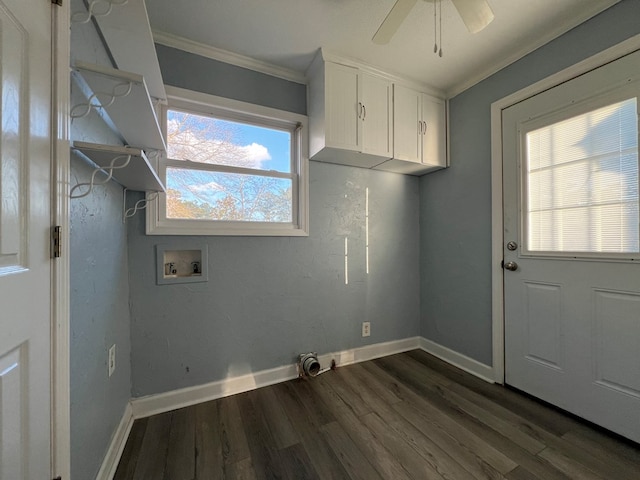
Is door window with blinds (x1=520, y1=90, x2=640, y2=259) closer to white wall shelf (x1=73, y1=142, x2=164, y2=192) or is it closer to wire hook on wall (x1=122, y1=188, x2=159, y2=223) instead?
white wall shelf (x1=73, y1=142, x2=164, y2=192)

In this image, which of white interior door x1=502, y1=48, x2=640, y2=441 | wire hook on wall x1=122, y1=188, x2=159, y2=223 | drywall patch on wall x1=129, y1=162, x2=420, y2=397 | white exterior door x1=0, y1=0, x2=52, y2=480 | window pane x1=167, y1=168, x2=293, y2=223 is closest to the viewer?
white exterior door x1=0, y1=0, x2=52, y2=480

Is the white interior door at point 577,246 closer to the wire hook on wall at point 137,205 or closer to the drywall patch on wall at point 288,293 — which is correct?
the drywall patch on wall at point 288,293

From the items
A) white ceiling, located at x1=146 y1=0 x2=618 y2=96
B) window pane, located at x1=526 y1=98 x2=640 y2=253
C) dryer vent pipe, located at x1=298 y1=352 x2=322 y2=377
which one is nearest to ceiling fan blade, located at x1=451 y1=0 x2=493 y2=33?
white ceiling, located at x1=146 y1=0 x2=618 y2=96

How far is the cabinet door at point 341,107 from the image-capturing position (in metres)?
1.81

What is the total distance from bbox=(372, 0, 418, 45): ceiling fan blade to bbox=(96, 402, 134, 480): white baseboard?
2.41 metres

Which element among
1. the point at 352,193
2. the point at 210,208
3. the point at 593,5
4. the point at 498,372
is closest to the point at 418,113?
the point at 352,193

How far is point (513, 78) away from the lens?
180 cm

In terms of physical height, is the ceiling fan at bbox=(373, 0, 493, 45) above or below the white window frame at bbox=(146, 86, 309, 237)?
above

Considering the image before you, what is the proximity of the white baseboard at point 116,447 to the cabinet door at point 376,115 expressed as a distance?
2240 mm

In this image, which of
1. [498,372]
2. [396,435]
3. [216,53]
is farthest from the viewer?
[498,372]

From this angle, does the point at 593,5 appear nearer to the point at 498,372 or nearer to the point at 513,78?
the point at 513,78

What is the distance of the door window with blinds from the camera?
1.33 metres

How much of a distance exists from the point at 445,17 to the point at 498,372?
2414 mm

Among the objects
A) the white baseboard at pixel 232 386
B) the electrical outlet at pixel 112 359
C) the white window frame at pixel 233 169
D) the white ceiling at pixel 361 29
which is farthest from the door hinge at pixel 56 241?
the white ceiling at pixel 361 29
